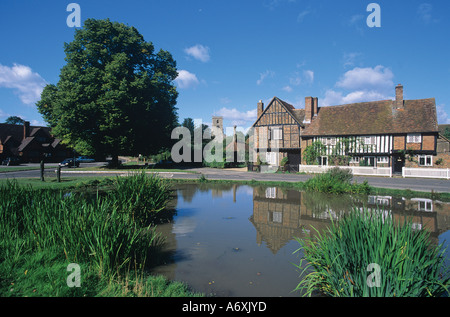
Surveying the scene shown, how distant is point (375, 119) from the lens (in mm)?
30141

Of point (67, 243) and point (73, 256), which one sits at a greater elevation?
point (67, 243)

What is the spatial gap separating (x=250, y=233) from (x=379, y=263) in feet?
17.8

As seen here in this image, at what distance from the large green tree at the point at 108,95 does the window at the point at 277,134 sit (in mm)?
15541

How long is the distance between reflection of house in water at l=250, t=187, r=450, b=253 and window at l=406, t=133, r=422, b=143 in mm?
16425

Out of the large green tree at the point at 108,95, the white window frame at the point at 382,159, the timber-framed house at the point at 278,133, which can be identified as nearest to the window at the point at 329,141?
the timber-framed house at the point at 278,133

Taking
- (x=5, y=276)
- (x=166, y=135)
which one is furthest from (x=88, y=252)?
(x=166, y=135)

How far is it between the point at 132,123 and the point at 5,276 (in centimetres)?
2640

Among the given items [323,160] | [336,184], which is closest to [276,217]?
[336,184]

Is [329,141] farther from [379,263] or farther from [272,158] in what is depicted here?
[379,263]

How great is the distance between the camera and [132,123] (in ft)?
95.9

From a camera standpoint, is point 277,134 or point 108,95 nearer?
point 108,95

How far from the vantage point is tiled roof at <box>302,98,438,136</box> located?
90.8ft

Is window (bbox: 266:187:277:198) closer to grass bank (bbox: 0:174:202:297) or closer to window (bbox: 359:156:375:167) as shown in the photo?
grass bank (bbox: 0:174:202:297)

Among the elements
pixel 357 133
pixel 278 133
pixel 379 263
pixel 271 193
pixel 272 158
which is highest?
pixel 278 133
